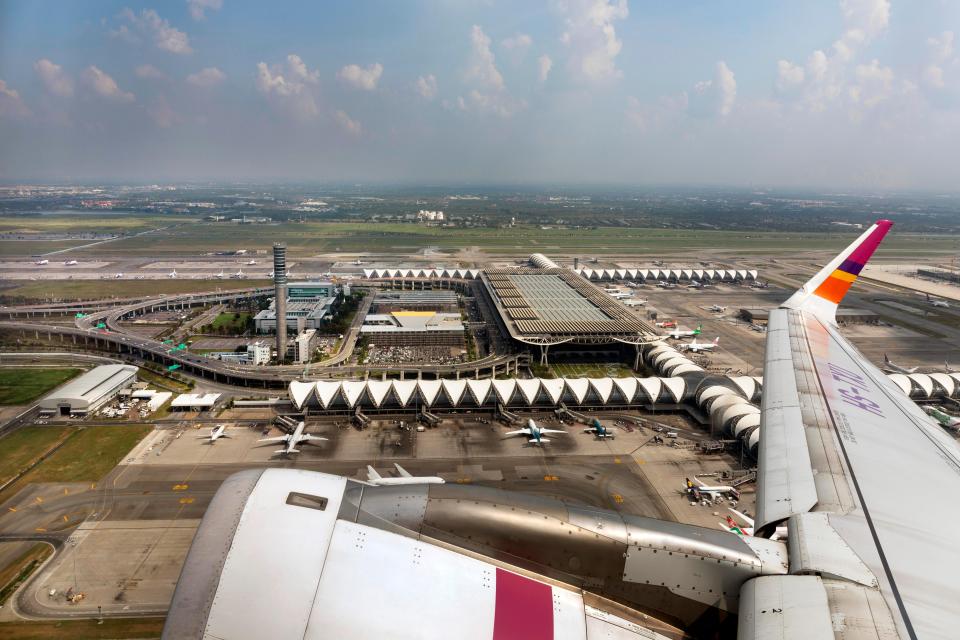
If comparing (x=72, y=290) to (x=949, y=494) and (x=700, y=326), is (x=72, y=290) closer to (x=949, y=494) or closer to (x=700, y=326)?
(x=700, y=326)

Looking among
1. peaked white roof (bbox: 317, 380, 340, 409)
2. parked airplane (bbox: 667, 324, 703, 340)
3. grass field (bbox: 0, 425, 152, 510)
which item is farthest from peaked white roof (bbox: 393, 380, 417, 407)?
parked airplane (bbox: 667, 324, 703, 340)

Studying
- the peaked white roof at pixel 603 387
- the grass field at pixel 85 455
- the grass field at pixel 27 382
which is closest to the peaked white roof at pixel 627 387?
the peaked white roof at pixel 603 387

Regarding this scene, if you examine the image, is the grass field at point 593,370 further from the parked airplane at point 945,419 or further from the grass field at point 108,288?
the grass field at point 108,288

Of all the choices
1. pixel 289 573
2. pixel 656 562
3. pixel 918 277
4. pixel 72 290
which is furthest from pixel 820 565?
pixel 918 277

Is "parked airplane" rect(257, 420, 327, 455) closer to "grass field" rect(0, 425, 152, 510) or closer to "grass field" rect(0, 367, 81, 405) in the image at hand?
"grass field" rect(0, 425, 152, 510)

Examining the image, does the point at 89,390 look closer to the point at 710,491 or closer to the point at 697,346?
the point at 710,491

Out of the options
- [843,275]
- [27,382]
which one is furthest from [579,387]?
[27,382]
